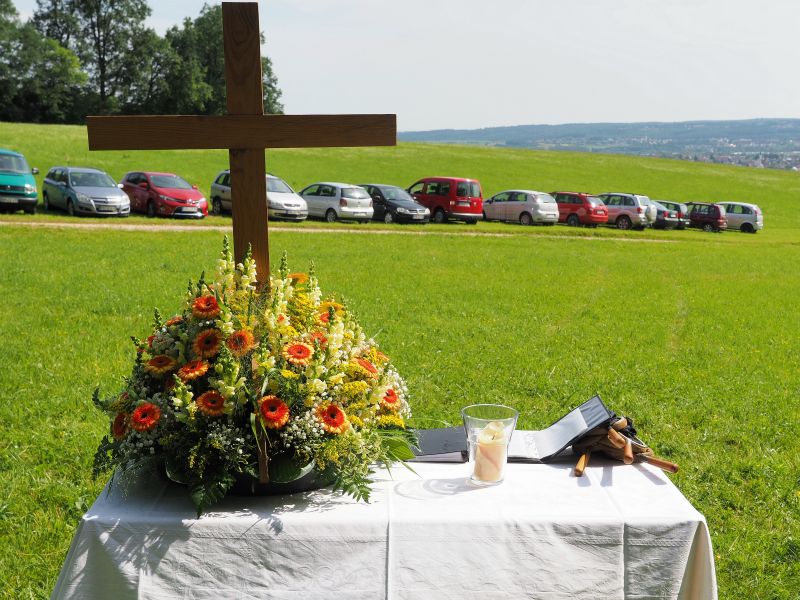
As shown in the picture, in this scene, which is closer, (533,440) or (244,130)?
(244,130)

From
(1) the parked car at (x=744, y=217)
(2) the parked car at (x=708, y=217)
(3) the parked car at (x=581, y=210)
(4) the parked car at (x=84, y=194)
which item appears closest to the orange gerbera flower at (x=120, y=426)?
(4) the parked car at (x=84, y=194)

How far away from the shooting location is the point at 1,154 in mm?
21469

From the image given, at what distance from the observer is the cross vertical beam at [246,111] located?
3.00 metres

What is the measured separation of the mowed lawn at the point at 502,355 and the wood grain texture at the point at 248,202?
6.48 feet

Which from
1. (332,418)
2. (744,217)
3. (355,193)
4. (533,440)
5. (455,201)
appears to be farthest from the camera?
(744,217)

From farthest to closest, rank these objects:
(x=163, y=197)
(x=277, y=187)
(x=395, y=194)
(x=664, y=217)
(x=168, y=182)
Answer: (x=664, y=217) < (x=395, y=194) < (x=277, y=187) < (x=168, y=182) < (x=163, y=197)

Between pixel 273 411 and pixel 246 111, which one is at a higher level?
pixel 246 111

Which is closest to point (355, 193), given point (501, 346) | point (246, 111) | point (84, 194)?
point (84, 194)

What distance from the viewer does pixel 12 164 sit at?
830 inches

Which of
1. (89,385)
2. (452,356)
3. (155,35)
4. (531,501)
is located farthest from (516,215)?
(155,35)

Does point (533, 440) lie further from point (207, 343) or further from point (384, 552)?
point (207, 343)

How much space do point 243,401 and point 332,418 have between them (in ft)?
0.95

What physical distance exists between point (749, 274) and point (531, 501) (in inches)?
605

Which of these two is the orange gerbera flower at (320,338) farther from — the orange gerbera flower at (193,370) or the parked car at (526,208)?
the parked car at (526,208)
